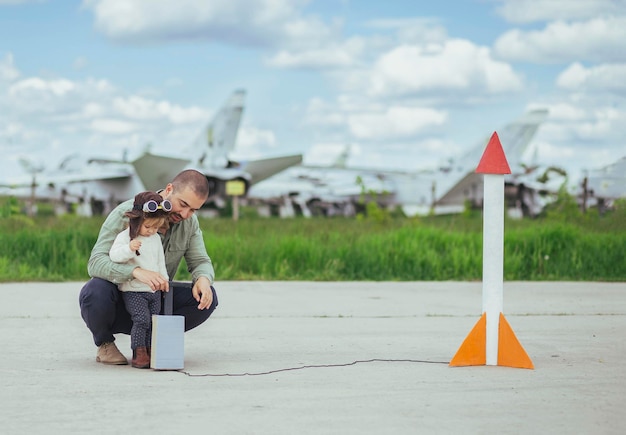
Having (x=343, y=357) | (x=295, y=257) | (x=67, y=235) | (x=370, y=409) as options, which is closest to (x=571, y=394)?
(x=370, y=409)

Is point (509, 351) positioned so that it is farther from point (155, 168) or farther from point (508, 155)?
point (508, 155)

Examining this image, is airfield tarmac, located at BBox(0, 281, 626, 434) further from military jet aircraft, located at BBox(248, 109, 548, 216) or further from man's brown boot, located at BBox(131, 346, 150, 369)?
military jet aircraft, located at BBox(248, 109, 548, 216)

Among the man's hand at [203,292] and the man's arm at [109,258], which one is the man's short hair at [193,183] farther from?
the man's hand at [203,292]

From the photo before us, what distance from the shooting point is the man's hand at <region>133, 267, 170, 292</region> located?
201 inches

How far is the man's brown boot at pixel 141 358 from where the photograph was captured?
17.5ft

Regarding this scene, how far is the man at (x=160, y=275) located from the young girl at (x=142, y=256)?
2.8 inches

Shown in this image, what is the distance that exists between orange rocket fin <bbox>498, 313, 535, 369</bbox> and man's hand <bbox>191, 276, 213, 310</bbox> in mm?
1616

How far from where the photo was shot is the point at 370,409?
4.20 m

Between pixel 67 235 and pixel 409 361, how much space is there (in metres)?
8.65

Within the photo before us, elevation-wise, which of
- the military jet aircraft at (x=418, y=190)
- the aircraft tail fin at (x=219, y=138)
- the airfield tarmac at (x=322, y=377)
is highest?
the aircraft tail fin at (x=219, y=138)

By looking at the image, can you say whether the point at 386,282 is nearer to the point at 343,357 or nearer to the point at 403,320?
the point at 403,320

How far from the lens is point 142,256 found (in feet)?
17.1

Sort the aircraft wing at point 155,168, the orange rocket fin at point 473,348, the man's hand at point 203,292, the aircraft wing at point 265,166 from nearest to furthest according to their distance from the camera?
the man's hand at point 203,292
the orange rocket fin at point 473,348
the aircraft wing at point 155,168
the aircraft wing at point 265,166

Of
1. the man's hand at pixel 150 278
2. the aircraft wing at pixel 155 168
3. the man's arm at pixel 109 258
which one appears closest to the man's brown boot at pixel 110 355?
the man's arm at pixel 109 258
